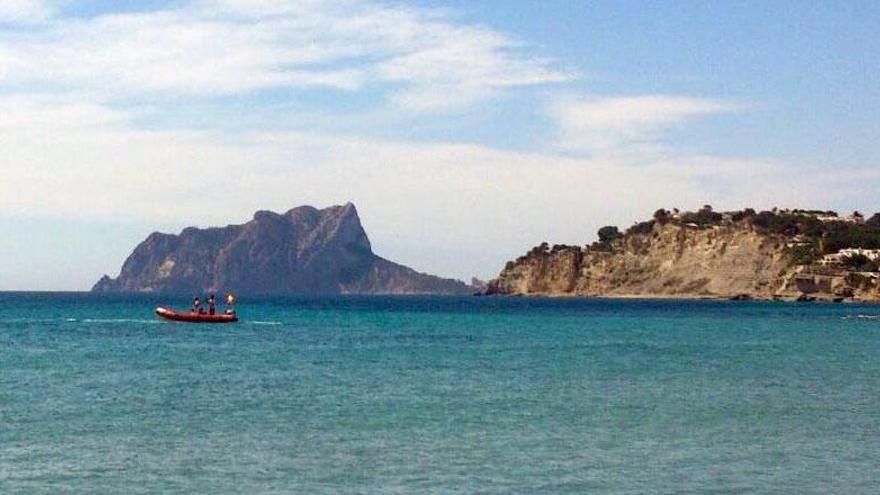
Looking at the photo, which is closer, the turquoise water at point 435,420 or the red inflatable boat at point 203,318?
the turquoise water at point 435,420

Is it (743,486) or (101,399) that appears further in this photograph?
(101,399)

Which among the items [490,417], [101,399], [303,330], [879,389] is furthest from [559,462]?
[303,330]

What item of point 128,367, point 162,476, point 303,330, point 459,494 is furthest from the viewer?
point 303,330

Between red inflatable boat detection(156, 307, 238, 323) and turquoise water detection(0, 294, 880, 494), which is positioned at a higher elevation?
red inflatable boat detection(156, 307, 238, 323)

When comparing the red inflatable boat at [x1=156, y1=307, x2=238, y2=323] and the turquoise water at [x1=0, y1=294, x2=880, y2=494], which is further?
the red inflatable boat at [x1=156, y1=307, x2=238, y2=323]

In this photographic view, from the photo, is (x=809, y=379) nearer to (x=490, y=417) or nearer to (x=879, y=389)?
(x=879, y=389)

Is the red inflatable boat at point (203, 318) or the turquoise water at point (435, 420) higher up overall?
the red inflatable boat at point (203, 318)

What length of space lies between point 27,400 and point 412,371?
68.7 feet

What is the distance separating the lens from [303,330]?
11169 centimetres

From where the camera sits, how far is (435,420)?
1563 inches

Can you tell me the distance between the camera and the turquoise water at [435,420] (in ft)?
96.1

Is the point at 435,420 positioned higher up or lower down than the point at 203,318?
lower down

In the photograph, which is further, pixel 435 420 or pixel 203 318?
pixel 203 318

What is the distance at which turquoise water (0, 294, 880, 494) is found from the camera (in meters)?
29.3
